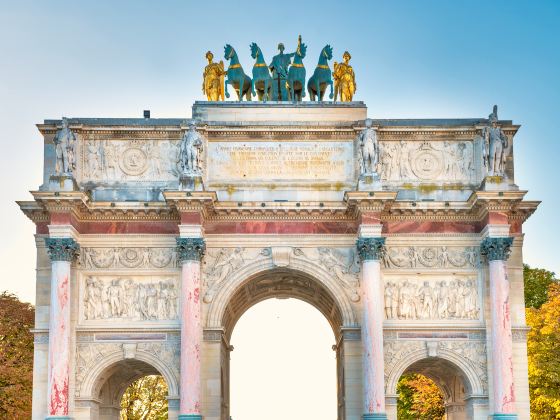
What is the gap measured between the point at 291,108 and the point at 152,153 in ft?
15.9

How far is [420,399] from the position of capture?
195 ft

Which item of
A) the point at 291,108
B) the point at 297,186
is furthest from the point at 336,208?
the point at 291,108

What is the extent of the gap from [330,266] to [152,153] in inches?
269

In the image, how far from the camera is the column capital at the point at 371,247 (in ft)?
120

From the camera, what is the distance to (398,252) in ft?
124

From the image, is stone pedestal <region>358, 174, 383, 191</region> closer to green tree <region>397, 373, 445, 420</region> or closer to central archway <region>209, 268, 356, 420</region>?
central archway <region>209, 268, 356, 420</region>

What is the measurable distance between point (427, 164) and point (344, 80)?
14.2ft

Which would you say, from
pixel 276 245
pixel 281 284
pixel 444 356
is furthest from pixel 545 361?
pixel 276 245

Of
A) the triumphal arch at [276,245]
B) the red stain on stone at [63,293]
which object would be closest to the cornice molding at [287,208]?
the triumphal arch at [276,245]

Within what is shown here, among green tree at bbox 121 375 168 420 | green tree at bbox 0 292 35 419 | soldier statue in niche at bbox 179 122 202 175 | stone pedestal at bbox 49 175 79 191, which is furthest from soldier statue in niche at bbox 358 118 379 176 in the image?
green tree at bbox 121 375 168 420

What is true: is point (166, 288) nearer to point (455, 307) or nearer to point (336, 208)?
point (336, 208)

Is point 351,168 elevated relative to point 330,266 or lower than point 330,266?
elevated

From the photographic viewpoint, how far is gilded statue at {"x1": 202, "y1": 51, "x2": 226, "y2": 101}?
132ft

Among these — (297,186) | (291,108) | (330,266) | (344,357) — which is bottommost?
(344,357)
